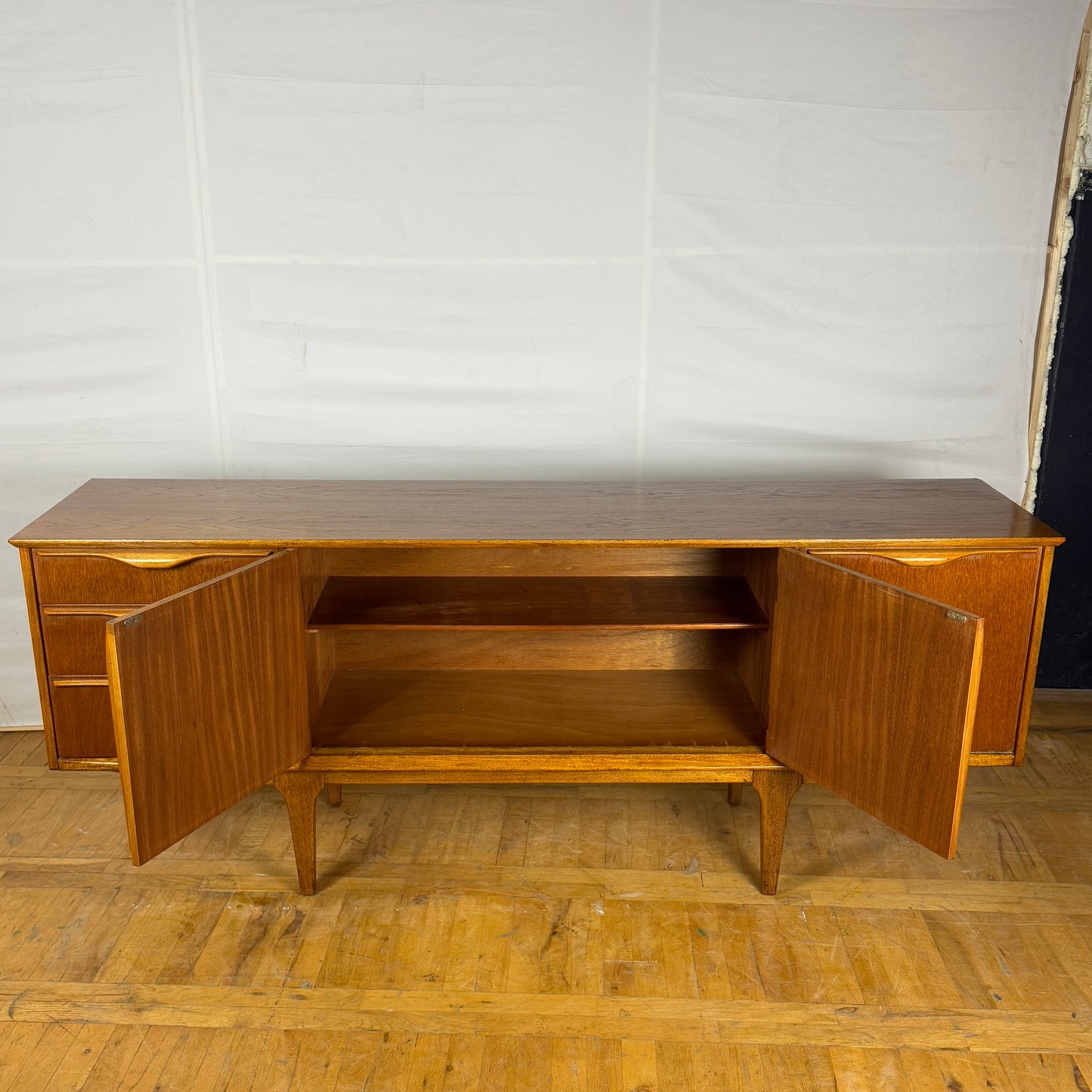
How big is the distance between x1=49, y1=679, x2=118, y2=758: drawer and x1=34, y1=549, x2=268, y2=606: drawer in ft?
0.61

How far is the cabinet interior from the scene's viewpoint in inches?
80.1

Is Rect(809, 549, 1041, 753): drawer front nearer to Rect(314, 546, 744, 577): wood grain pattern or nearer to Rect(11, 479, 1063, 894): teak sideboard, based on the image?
Rect(11, 479, 1063, 894): teak sideboard

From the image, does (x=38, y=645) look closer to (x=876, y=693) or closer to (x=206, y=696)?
(x=206, y=696)

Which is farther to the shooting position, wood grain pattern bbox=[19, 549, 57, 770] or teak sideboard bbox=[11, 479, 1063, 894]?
wood grain pattern bbox=[19, 549, 57, 770]

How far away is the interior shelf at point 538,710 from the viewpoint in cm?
205

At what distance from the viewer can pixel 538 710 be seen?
2.17 meters

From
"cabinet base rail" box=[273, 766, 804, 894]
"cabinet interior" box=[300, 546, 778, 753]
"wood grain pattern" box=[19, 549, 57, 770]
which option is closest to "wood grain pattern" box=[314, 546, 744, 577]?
"cabinet interior" box=[300, 546, 778, 753]

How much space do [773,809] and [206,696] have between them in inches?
43.9

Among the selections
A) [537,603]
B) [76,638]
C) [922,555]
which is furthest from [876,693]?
[76,638]

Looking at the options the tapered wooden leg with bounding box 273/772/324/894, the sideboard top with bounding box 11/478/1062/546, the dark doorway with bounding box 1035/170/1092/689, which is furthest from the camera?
the dark doorway with bounding box 1035/170/1092/689

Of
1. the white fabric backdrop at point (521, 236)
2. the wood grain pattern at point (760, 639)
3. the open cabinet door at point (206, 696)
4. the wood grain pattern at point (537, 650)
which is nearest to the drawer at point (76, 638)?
the open cabinet door at point (206, 696)

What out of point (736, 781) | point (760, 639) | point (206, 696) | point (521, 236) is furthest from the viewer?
point (521, 236)

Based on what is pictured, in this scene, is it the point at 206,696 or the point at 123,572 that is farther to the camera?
the point at 123,572

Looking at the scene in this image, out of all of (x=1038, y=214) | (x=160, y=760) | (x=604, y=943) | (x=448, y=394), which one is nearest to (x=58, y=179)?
(x=448, y=394)
